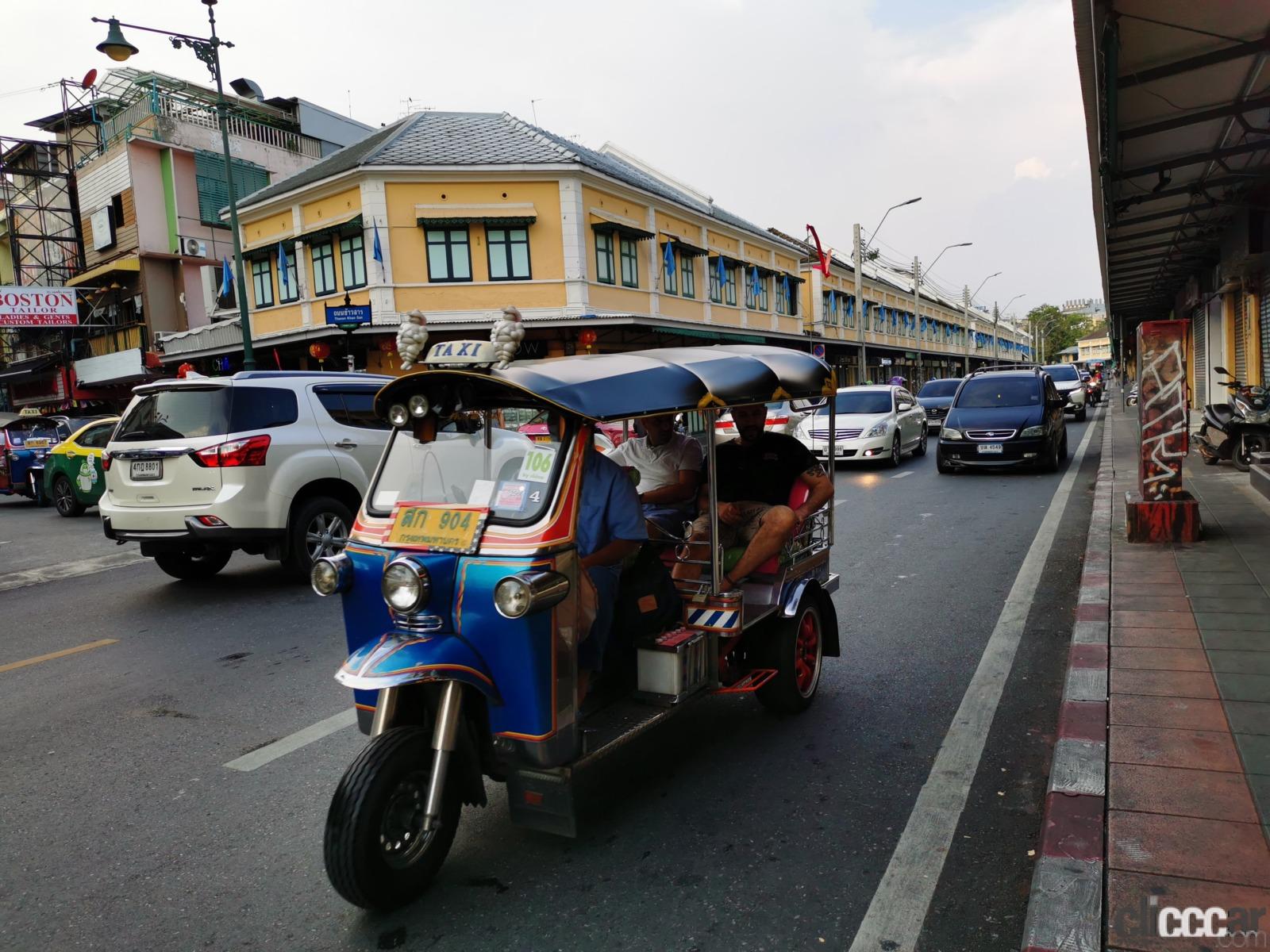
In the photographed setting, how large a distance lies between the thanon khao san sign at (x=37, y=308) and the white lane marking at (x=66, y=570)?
2863 cm

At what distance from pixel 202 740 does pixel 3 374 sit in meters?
45.1

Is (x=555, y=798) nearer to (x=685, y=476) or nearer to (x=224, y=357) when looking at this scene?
(x=685, y=476)

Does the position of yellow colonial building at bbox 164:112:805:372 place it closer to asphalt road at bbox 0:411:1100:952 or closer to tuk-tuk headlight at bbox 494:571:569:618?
asphalt road at bbox 0:411:1100:952

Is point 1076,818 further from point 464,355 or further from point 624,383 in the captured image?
point 464,355

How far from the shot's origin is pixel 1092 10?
17.4ft

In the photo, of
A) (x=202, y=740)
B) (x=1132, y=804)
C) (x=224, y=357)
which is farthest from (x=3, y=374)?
(x=1132, y=804)

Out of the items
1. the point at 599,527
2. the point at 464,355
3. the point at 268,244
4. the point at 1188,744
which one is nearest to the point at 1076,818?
the point at 1188,744

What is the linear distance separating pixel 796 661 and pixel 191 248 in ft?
112

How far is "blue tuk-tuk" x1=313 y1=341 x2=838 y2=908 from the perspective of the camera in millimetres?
3010

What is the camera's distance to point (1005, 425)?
1480 centimetres

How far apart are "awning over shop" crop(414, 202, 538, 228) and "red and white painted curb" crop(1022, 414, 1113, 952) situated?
21.4m

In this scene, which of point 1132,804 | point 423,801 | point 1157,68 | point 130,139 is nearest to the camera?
point 423,801

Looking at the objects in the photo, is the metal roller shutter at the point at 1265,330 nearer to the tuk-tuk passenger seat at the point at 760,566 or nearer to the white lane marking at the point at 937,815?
the white lane marking at the point at 937,815

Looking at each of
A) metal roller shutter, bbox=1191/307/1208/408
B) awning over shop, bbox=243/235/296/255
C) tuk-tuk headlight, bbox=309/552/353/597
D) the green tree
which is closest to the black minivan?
metal roller shutter, bbox=1191/307/1208/408
